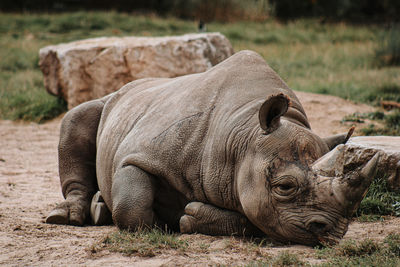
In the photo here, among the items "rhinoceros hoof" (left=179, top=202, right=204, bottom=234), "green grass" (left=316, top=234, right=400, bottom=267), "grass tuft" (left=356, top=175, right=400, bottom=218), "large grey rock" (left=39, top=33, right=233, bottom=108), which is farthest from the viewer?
"large grey rock" (left=39, top=33, right=233, bottom=108)

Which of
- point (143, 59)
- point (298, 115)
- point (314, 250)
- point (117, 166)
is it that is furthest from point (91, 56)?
point (314, 250)

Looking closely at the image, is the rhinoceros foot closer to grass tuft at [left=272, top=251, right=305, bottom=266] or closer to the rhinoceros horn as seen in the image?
grass tuft at [left=272, top=251, right=305, bottom=266]

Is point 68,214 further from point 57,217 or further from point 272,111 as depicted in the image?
point 272,111

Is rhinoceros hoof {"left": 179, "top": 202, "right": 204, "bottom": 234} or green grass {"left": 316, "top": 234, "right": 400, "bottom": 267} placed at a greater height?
green grass {"left": 316, "top": 234, "right": 400, "bottom": 267}

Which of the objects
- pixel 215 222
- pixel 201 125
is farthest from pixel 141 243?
pixel 201 125

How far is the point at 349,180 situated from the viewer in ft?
11.0

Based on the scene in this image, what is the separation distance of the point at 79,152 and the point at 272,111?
2.51 metres

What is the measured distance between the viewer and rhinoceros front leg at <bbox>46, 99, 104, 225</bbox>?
5.50 meters

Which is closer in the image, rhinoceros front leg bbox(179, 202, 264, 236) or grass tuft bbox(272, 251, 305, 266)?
grass tuft bbox(272, 251, 305, 266)

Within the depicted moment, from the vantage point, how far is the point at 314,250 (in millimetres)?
3557

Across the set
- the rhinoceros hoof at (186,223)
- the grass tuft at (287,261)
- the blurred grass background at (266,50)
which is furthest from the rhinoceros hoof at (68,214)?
the blurred grass background at (266,50)

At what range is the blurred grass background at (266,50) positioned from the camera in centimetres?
1079

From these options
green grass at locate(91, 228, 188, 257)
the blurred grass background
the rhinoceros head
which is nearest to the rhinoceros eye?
the rhinoceros head

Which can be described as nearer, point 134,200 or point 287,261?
point 287,261
